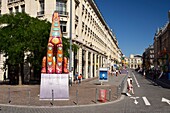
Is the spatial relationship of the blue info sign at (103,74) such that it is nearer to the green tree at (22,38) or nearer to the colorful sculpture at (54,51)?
the green tree at (22,38)

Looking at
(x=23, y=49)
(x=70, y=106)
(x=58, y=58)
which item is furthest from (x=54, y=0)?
(x=70, y=106)

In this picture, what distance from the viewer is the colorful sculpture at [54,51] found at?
73.7 ft

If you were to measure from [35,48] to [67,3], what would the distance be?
45.2ft

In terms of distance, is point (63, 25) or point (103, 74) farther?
point (63, 25)

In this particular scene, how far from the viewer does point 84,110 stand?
13.8 m

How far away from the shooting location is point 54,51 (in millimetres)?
24812

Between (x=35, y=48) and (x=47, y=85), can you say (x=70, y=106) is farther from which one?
(x=35, y=48)

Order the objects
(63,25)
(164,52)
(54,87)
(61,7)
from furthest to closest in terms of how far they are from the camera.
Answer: (164,52)
(61,7)
(63,25)
(54,87)

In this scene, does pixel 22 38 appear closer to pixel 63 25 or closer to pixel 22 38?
pixel 22 38

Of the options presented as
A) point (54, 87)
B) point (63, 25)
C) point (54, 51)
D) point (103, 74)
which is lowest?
point (54, 87)

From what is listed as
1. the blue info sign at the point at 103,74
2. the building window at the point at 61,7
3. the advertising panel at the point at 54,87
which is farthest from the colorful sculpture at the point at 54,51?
the building window at the point at 61,7

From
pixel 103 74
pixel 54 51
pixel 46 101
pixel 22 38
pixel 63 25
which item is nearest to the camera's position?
pixel 46 101

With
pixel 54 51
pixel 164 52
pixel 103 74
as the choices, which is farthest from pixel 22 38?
pixel 164 52

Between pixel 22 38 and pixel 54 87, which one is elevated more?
pixel 22 38
